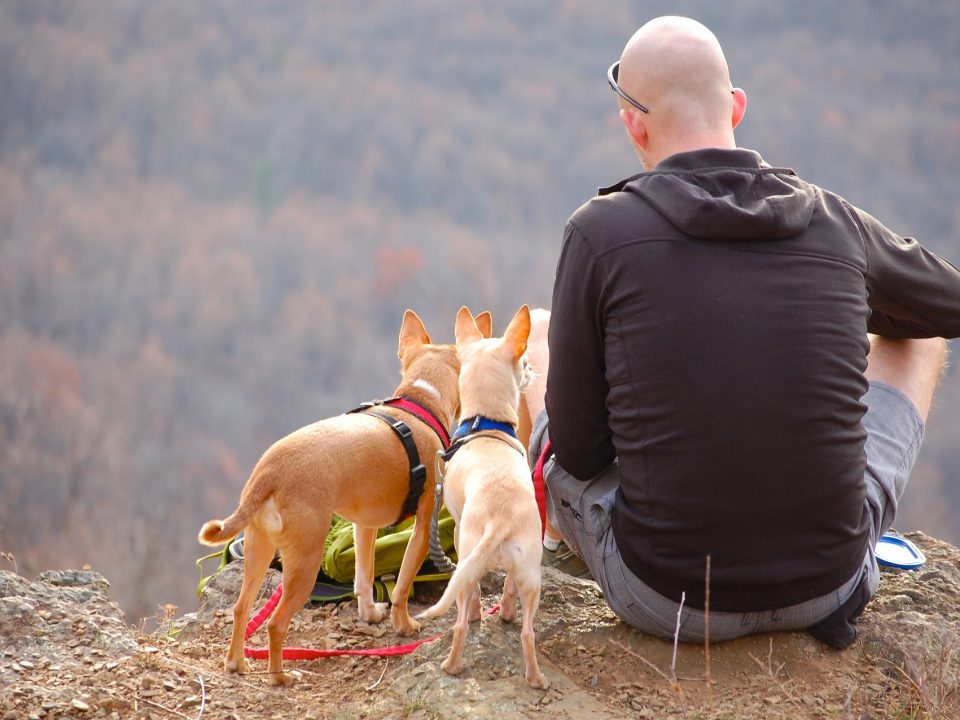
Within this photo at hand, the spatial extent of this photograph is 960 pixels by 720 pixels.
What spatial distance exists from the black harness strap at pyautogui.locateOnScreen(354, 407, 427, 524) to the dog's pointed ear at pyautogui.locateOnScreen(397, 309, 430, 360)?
628 mm

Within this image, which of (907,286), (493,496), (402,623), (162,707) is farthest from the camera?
(402,623)

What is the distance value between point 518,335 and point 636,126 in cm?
90

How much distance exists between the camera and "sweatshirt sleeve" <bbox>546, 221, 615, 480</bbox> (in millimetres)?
2869

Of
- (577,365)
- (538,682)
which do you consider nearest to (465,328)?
(577,365)

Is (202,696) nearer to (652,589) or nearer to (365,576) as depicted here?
(365,576)

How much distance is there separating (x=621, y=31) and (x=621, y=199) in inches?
953

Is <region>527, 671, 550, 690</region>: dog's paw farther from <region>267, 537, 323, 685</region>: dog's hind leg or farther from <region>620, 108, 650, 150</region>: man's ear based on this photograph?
<region>620, 108, 650, 150</region>: man's ear

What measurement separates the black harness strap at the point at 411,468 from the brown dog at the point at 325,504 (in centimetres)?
2

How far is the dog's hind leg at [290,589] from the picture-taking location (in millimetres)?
3242

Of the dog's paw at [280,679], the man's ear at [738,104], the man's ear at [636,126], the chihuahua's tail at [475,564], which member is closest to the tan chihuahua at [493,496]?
the chihuahua's tail at [475,564]

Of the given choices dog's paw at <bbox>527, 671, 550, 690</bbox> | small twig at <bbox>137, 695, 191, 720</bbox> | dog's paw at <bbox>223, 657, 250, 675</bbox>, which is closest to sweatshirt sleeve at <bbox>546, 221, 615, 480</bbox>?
dog's paw at <bbox>527, 671, 550, 690</bbox>

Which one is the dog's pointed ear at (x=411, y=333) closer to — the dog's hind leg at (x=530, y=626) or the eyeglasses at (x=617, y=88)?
the eyeglasses at (x=617, y=88)

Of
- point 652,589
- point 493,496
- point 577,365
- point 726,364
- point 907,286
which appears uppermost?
point 907,286

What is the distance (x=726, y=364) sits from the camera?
2.73 metres
